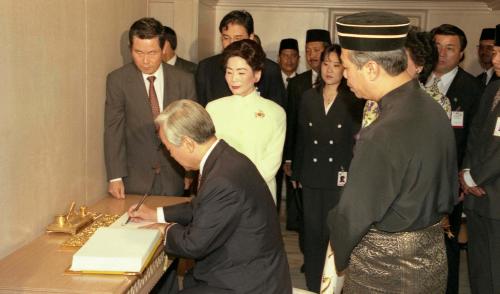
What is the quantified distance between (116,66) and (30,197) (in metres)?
1.23

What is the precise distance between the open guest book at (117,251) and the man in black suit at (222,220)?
0.31 ft

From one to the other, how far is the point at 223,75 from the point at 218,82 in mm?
53

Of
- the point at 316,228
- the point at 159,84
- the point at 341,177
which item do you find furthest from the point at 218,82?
the point at 316,228

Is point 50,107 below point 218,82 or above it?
below

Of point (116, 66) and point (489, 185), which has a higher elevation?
point (116, 66)

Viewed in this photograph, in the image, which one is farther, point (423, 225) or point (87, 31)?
point (87, 31)

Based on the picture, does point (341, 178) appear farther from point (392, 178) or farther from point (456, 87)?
point (392, 178)

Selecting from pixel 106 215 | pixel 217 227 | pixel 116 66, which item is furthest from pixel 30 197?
pixel 116 66

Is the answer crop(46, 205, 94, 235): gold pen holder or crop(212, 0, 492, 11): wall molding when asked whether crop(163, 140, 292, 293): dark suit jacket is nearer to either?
crop(46, 205, 94, 235): gold pen holder

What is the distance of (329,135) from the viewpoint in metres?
3.76

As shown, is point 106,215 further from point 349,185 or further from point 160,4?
point 160,4

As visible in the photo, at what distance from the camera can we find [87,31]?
9.87 feet

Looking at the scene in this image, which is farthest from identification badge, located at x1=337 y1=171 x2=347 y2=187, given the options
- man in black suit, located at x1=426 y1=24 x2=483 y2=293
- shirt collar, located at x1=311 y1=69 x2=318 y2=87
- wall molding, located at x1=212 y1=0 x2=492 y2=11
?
wall molding, located at x1=212 y1=0 x2=492 y2=11

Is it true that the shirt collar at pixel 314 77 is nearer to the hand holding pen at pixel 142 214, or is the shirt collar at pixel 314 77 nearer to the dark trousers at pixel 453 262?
the dark trousers at pixel 453 262
